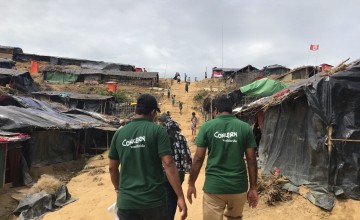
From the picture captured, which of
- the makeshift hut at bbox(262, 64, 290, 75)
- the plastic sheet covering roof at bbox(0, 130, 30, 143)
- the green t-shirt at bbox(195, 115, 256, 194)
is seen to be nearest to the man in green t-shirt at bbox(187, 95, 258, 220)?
the green t-shirt at bbox(195, 115, 256, 194)

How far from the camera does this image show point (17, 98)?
803 inches

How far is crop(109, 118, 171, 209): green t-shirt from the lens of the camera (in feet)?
10.5

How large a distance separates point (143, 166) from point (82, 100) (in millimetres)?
33194

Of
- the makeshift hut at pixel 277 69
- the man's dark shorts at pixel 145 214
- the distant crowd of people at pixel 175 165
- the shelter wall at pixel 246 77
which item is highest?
the makeshift hut at pixel 277 69

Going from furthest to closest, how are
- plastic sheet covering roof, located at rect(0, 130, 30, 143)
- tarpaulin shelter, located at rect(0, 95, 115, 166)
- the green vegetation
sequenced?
the green vegetation → tarpaulin shelter, located at rect(0, 95, 115, 166) → plastic sheet covering roof, located at rect(0, 130, 30, 143)

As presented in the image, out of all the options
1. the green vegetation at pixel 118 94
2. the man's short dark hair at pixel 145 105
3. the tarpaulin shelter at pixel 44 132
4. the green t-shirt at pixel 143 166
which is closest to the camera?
the green t-shirt at pixel 143 166

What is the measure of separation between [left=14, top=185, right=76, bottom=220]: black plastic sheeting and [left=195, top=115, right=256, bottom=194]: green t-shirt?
6.37m

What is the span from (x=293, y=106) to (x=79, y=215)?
18.6 feet

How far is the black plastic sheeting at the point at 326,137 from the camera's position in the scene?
7316mm

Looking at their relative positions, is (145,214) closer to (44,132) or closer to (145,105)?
(145,105)

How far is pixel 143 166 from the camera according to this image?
10.6 ft

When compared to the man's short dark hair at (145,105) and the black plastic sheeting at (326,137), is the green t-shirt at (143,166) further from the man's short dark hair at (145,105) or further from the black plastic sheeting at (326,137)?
the black plastic sheeting at (326,137)

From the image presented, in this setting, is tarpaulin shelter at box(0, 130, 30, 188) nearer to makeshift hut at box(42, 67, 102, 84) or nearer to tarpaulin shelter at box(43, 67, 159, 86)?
tarpaulin shelter at box(43, 67, 159, 86)

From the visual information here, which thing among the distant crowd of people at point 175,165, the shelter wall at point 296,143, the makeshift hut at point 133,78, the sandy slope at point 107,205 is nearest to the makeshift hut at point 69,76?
the makeshift hut at point 133,78
